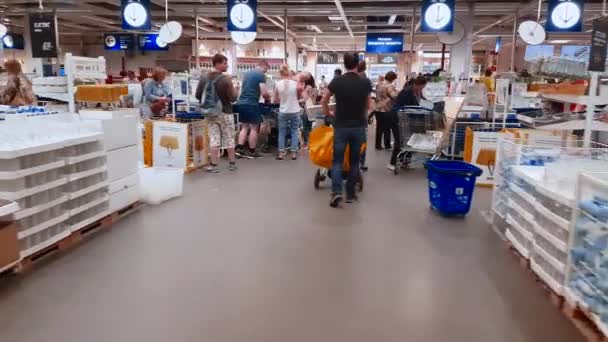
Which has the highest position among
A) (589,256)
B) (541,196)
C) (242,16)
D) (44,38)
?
(242,16)

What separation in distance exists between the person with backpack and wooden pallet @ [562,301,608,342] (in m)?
5.03

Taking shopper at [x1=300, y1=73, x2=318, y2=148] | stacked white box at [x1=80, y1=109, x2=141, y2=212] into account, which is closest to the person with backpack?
stacked white box at [x1=80, y1=109, x2=141, y2=212]

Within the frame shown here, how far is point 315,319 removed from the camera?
2795 mm

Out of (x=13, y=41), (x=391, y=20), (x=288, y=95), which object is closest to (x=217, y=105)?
(x=288, y=95)

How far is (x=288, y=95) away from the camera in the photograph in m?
7.77

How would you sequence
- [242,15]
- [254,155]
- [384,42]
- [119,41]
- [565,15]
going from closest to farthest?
1. [254,155]
2. [565,15]
3. [242,15]
4. [384,42]
5. [119,41]

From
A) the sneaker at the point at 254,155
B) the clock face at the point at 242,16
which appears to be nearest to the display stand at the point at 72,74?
the sneaker at the point at 254,155

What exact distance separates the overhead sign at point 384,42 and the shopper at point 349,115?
1275cm

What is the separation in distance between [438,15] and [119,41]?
47.5ft

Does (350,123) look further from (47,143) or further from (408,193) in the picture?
(47,143)

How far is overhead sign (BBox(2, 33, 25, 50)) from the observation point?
18.2 metres

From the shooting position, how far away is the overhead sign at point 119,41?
19.6 meters

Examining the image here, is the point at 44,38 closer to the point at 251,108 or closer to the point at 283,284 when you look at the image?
the point at 251,108

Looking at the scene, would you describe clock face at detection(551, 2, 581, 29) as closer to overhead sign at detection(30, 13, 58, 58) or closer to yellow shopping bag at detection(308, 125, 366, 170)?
Result: yellow shopping bag at detection(308, 125, 366, 170)
